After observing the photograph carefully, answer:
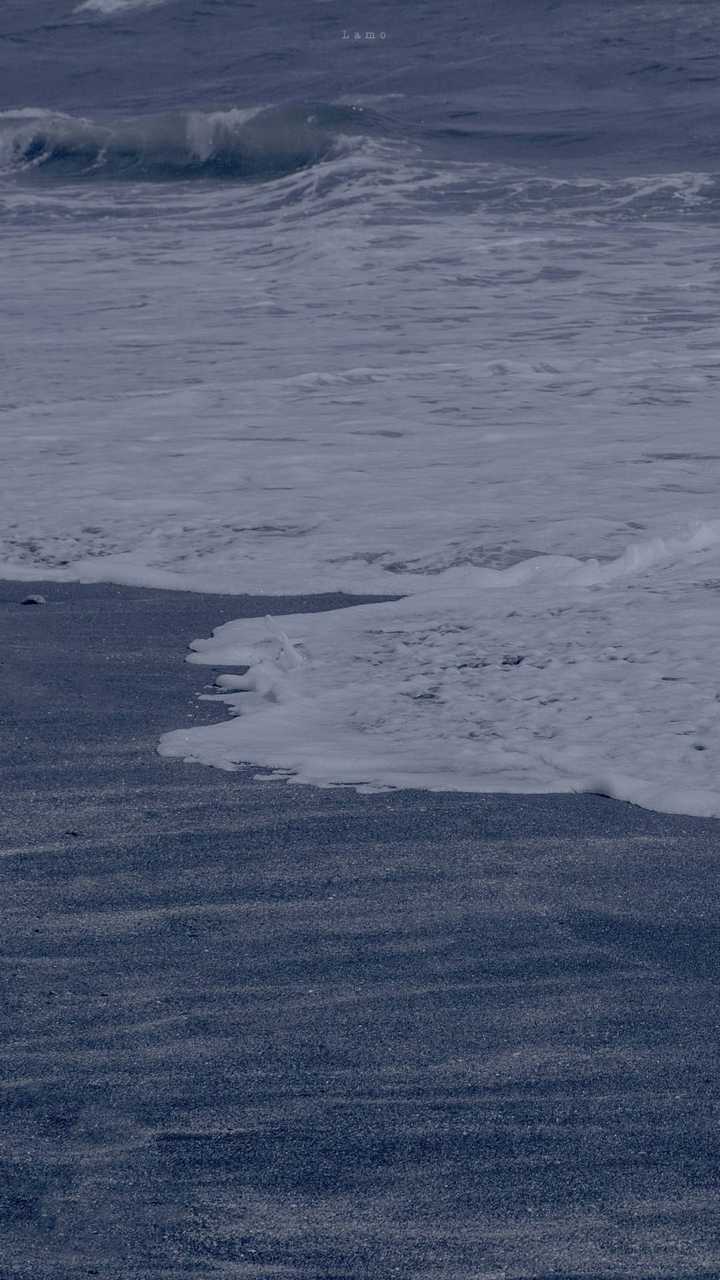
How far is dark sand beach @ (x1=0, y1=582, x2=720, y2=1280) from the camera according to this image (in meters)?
1.78

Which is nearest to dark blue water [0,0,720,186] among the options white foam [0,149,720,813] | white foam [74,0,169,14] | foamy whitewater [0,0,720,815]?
white foam [74,0,169,14]

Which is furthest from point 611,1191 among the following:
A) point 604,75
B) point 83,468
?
point 604,75

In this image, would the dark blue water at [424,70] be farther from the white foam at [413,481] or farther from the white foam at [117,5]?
the white foam at [413,481]

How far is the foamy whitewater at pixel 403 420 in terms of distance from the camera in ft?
11.3

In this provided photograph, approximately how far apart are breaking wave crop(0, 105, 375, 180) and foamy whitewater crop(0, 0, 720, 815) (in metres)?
0.06

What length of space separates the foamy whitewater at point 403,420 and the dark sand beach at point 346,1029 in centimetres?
30

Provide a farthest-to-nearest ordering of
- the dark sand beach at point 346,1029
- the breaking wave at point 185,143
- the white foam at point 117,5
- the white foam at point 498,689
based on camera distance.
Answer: the white foam at point 117,5 < the breaking wave at point 185,143 < the white foam at point 498,689 < the dark sand beach at point 346,1029

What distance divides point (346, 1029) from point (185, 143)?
18.6m

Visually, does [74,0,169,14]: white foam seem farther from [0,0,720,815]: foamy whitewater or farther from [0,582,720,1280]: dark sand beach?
[0,582,720,1280]: dark sand beach

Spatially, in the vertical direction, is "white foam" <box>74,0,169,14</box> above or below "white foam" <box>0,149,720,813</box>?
above

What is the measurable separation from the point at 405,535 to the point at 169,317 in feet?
16.7

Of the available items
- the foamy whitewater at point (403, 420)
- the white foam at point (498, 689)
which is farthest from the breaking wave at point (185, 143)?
the white foam at point (498, 689)


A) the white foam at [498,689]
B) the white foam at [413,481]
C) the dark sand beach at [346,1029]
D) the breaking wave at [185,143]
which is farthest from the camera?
the breaking wave at [185,143]

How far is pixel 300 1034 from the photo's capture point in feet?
7.13
